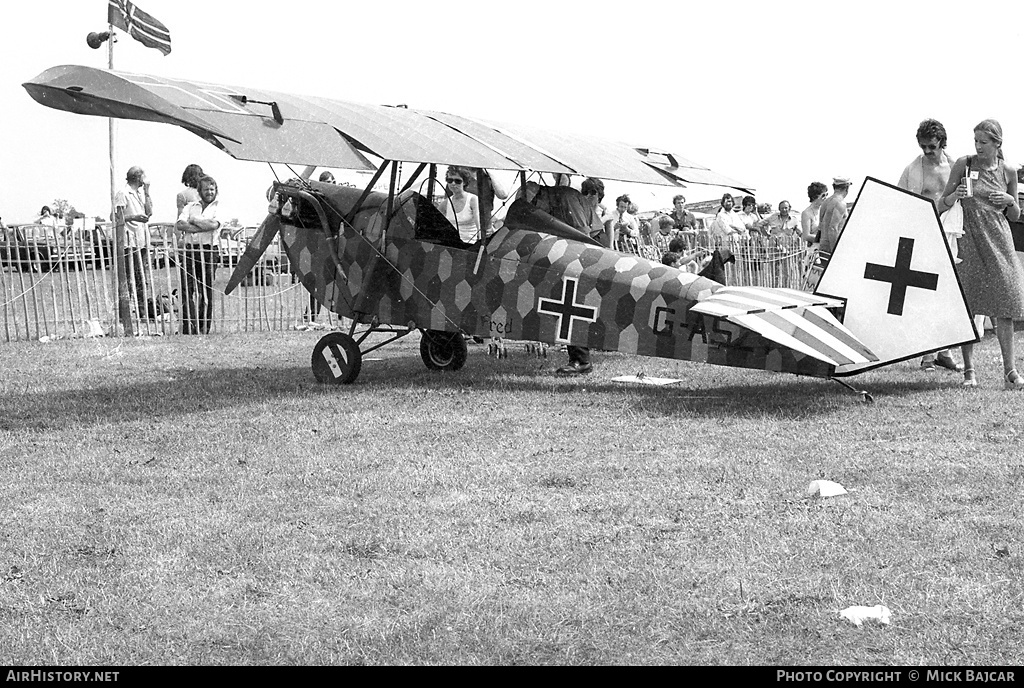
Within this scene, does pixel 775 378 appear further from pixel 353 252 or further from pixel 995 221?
pixel 353 252

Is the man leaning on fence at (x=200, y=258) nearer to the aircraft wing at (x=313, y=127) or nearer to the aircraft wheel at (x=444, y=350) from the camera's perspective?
the aircraft wheel at (x=444, y=350)

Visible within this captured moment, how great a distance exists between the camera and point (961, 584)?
4.46 metres

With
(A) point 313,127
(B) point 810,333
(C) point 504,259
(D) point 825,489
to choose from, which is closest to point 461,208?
(C) point 504,259

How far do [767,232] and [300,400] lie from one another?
15.6 m

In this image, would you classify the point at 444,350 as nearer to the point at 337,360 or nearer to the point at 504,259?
the point at 337,360

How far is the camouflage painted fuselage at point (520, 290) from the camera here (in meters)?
8.96

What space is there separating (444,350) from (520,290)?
1.62 meters

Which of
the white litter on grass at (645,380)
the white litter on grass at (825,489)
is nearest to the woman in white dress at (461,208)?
the white litter on grass at (645,380)

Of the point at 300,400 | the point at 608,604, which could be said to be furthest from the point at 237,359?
the point at 608,604

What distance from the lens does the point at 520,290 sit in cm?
984

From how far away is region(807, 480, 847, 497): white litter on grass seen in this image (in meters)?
5.84

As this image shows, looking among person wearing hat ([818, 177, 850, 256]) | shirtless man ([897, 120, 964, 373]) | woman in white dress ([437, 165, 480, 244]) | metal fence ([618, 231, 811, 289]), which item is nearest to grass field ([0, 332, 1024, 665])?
shirtless man ([897, 120, 964, 373])

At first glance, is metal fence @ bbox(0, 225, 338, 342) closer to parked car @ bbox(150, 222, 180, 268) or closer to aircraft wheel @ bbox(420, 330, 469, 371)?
parked car @ bbox(150, 222, 180, 268)

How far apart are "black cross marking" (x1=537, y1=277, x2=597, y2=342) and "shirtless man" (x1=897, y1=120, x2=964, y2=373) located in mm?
3283
